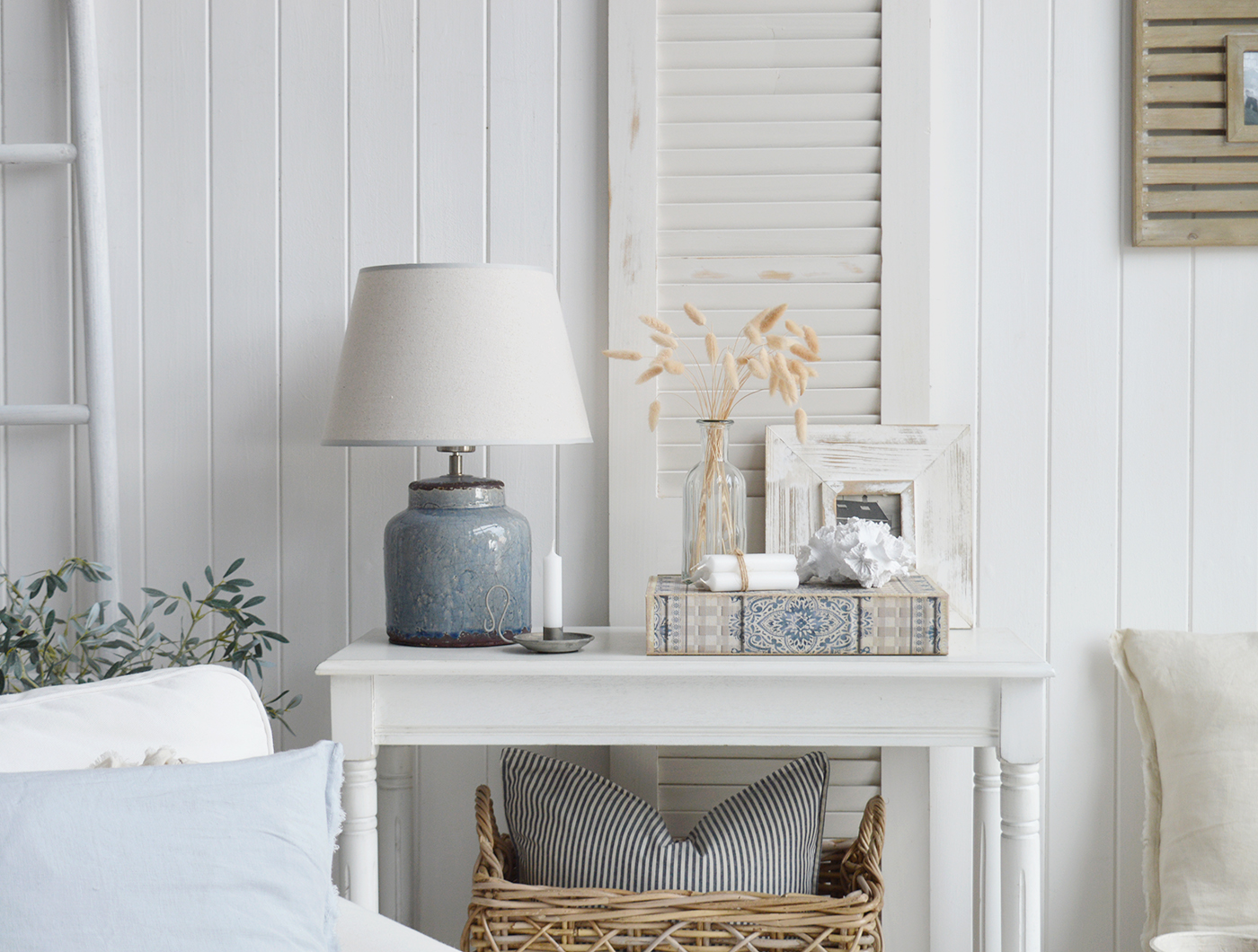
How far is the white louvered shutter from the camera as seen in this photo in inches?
66.3

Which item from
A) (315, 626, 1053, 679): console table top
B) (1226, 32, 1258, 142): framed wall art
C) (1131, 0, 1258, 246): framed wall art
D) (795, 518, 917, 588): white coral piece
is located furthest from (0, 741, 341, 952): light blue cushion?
(1226, 32, 1258, 142): framed wall art

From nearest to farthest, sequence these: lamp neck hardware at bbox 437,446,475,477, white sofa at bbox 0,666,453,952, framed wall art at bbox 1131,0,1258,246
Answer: white sofa at bbox 0,666,453,952
lamp neck hardware at bbox 437,446,475,477
framed wall art at bbox 1131,0,1258,246

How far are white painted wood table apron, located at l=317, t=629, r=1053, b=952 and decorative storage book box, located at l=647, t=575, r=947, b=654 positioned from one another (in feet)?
0.06

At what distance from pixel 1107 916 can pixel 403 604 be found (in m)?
1.23

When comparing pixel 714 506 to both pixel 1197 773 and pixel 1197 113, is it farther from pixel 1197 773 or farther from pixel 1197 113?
pixel 1197 113

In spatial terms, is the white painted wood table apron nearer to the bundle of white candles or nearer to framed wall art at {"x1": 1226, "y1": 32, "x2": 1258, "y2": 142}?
the bundle of white candles

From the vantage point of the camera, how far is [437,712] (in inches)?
55.2

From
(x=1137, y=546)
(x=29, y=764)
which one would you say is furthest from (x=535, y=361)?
(x=1137, y=546)

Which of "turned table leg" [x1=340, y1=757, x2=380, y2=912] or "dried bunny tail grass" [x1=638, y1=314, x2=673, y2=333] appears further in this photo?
"dried bunny tail grass" [x1=638, y1=314, x2=673, y2=333]

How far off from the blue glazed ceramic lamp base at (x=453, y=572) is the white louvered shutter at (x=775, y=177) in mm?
370

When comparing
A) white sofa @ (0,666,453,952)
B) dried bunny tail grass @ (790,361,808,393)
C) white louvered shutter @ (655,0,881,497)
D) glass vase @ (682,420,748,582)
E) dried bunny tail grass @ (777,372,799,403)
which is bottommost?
white sofa @ (0,666,453,952)

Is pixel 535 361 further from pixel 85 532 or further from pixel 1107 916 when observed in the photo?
pixel 1107 916

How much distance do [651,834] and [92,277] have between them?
1.20 meters

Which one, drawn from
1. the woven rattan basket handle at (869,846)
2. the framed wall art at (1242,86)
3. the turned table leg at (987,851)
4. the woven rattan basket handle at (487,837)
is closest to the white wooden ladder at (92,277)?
the woven rattan basket handle at (487,837)
